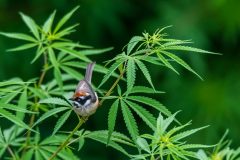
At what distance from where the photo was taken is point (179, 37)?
636 cm

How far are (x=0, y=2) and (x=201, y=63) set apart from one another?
2061 millimetres

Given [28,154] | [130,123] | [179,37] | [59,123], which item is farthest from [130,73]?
[179,37]

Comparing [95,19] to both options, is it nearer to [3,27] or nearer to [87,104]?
[3,27]

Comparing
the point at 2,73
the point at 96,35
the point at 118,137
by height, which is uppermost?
the point at 96,35

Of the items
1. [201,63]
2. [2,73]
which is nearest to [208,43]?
[201,63]

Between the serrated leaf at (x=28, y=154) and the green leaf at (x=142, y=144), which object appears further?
the serrated leaf at (x=28, y=154)

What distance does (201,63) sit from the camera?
21.2 feet

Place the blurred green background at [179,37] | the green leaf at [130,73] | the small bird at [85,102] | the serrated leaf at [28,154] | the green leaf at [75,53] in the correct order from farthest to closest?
the blurred green background at [179,37] → the green leaf at [75,53] → the serrated leaf at [28,154] → the small bird at [85,102] → the green leaf at [130,73]

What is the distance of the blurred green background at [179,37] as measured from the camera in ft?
21.2

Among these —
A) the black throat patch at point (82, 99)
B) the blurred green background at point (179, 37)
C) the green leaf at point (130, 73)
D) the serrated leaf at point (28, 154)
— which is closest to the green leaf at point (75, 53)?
the serrated leaf at point (28, 154)

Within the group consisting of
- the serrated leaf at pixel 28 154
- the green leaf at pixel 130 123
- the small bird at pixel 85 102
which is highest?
the small bird at pixel 85 102

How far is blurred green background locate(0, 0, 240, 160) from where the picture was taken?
254 inches

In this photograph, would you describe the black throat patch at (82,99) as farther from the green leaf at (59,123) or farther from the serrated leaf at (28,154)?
the serrated leaf at (28,154)

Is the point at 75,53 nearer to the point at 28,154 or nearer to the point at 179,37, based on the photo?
the point at 28,154
